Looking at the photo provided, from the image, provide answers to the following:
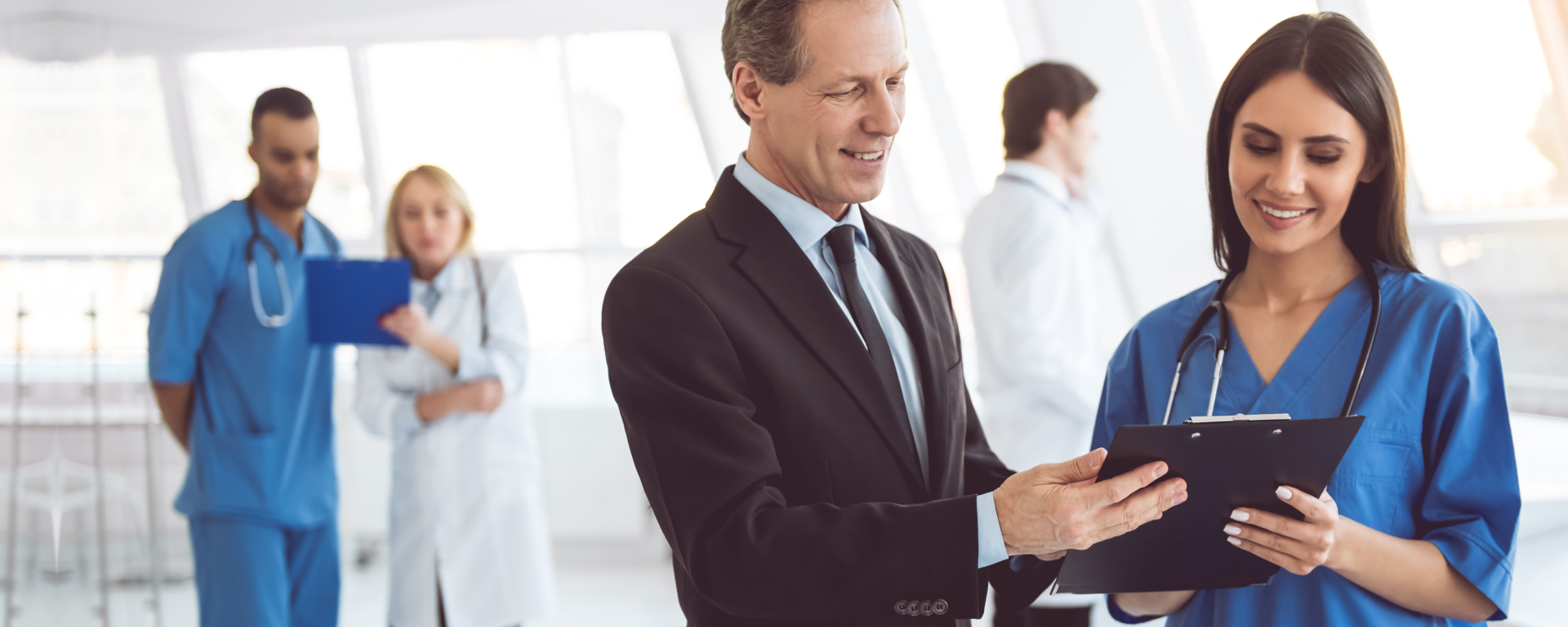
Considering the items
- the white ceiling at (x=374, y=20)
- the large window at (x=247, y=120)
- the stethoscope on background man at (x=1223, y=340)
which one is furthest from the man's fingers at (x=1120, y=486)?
the large window at (x=247, y=120)

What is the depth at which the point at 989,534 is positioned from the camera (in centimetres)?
101

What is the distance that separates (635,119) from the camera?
575 cm

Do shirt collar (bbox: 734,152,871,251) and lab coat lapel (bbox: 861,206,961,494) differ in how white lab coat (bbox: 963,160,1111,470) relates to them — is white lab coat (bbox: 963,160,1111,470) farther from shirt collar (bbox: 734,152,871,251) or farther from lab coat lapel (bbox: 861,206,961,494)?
shirt collar (bbox: 734,152,871,251)

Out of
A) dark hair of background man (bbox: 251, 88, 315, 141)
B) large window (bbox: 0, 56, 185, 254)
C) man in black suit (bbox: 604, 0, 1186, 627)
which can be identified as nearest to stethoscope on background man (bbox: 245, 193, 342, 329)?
dark hair of background man (bbox: 251, 88, 315, 141)

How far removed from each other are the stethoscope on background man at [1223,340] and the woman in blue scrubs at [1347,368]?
1cm

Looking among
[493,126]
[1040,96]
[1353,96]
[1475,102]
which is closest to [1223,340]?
[1353,96]

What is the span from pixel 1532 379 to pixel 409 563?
11.7 ft

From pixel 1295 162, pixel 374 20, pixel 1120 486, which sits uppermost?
pixel 374 20

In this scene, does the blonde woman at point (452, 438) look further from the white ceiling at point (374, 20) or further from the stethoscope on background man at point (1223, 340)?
the white ceiling at point (374, 20)

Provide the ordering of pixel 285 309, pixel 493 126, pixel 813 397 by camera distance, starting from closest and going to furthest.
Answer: pixel 813 397 < pixel 285 309 < pixel 493 126

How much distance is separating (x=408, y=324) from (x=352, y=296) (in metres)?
0.16

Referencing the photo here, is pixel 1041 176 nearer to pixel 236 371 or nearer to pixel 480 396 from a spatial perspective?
pixel 480 396

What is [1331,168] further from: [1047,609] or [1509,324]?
[1509,324]

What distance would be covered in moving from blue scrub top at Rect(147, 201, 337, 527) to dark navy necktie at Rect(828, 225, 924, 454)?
2.02 metres
